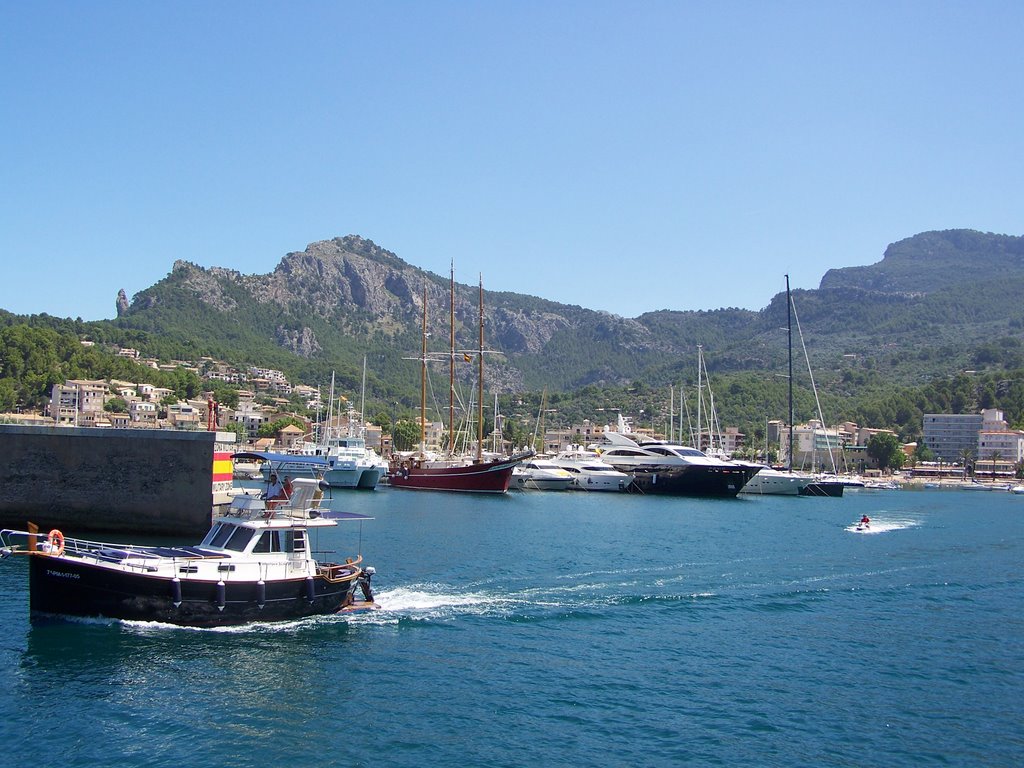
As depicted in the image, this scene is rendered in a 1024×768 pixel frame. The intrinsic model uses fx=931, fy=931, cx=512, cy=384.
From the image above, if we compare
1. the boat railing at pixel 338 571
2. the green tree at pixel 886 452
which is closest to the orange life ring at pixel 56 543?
the boat railing at pixel 338 571

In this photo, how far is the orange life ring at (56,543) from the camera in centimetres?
2519

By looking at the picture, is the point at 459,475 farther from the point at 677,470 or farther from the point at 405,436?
the point at 405,436

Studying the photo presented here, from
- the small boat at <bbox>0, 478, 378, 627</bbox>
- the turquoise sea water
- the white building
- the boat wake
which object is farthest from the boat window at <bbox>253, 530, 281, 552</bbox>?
the white building

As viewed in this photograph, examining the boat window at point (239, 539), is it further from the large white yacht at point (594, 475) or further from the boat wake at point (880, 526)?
the large white yacht at point (594, 475)

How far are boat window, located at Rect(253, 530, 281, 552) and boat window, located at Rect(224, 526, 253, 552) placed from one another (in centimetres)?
33

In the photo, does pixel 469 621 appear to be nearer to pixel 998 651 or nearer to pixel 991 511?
pixel 998 651

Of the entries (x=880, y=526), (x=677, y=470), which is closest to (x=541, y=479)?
(x=677, y=470)

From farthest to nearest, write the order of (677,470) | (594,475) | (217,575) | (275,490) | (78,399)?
(78,399), (594,475), (677,470), (275,490), (217,575)

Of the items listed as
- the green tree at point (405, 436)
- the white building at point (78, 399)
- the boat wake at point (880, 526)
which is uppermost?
the white building at point (78, 399)

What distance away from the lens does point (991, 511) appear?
86.4m

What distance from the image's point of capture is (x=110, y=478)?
41.5 meters

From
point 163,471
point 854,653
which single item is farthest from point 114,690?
point 163,471

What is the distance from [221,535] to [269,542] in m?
1.52

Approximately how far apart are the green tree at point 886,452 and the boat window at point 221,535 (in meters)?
161
